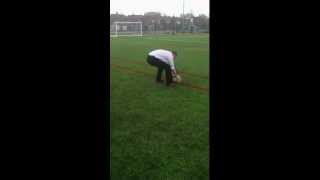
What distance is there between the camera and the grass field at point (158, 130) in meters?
2.74

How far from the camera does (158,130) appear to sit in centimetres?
389

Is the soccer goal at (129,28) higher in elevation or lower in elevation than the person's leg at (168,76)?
higher

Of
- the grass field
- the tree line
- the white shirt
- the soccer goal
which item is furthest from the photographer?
the tree line

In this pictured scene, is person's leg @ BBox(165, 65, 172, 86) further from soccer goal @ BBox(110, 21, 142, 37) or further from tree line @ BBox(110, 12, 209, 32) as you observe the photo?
tree line @ BBox(110, 12, 209, 32)

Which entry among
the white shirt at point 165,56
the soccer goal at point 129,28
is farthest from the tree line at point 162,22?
Result: the white shirt at point 165,56

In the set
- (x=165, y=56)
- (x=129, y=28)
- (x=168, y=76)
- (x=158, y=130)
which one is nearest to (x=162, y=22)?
(x=129, y=28)

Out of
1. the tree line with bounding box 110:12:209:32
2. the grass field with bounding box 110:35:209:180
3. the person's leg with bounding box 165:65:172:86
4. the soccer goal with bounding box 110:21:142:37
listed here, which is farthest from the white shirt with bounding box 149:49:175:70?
the tree line with bounding box 110:12:209:32

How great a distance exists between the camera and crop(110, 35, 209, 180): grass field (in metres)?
2.74

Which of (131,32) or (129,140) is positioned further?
(131,32)

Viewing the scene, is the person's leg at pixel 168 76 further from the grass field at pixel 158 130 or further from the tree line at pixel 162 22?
the tree line at pixel 162 22

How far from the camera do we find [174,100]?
5.38 meters
